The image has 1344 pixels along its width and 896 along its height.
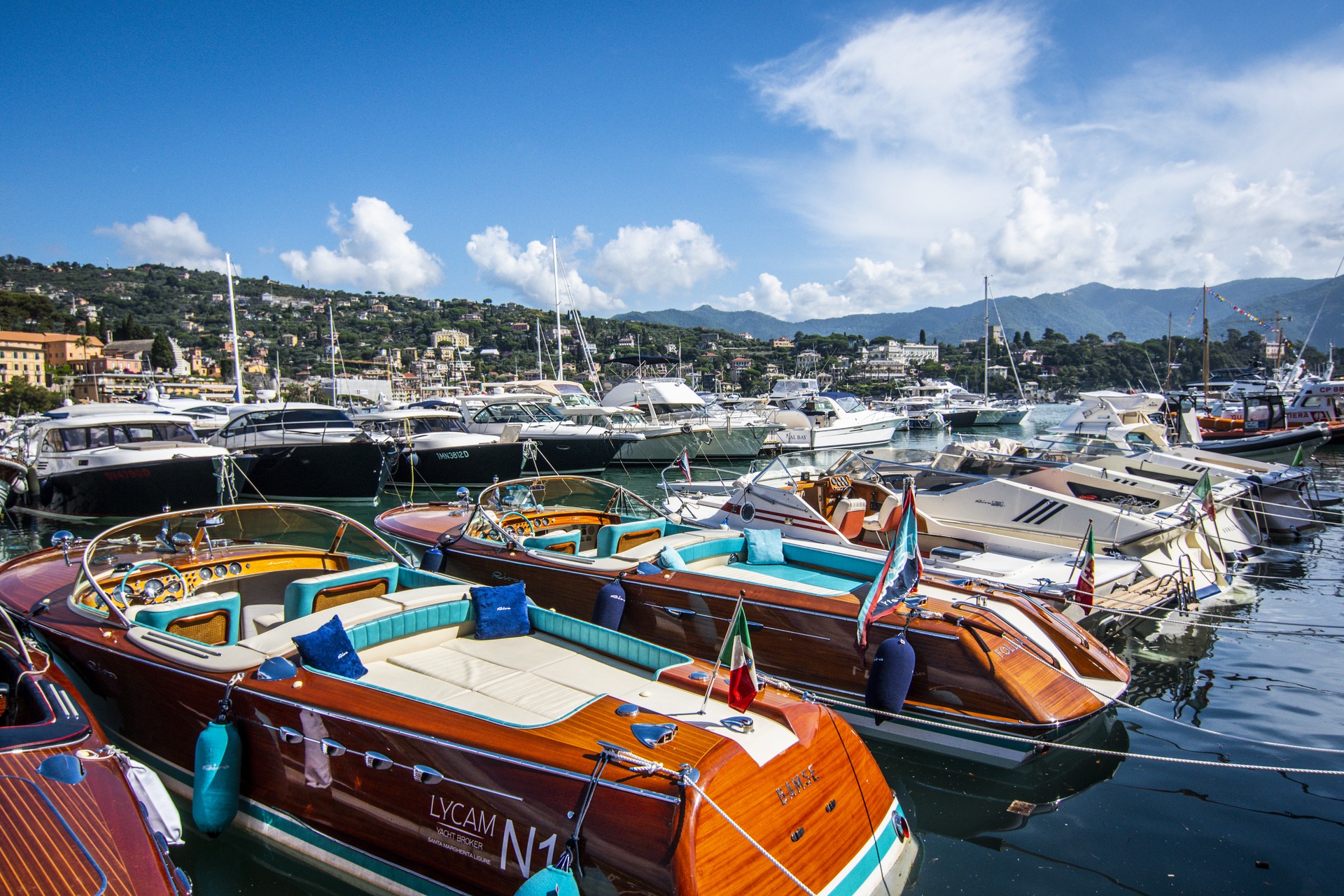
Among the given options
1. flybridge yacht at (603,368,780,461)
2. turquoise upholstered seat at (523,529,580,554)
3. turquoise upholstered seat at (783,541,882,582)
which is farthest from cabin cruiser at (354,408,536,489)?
turquoise upholstered seat at (783,541,882,582)

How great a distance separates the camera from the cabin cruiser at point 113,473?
16922 mm

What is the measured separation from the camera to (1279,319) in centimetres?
4638

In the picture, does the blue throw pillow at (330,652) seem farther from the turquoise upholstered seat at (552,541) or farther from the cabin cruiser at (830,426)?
the cabin cruiser at (830,426)

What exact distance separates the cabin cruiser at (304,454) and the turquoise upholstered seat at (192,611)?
1486 cm

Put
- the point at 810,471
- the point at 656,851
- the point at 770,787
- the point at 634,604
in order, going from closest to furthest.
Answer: the point at 656,851
the point at 770,787
the point at 634,604
the point at 810,471

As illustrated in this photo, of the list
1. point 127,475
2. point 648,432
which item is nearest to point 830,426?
point 648,432

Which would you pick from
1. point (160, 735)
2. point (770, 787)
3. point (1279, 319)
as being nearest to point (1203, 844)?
point (770, 787)

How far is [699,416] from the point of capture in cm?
3212

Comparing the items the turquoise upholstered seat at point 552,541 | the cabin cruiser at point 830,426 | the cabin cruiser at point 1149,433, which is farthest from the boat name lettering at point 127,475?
the cabin cruiser at point 830,426

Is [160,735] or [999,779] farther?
[999,779]

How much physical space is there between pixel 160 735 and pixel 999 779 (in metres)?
6.56

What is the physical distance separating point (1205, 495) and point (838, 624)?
9.20m

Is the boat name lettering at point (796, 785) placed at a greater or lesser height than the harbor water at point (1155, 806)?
greater

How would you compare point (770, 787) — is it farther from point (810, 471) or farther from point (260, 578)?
point (810, 471)
